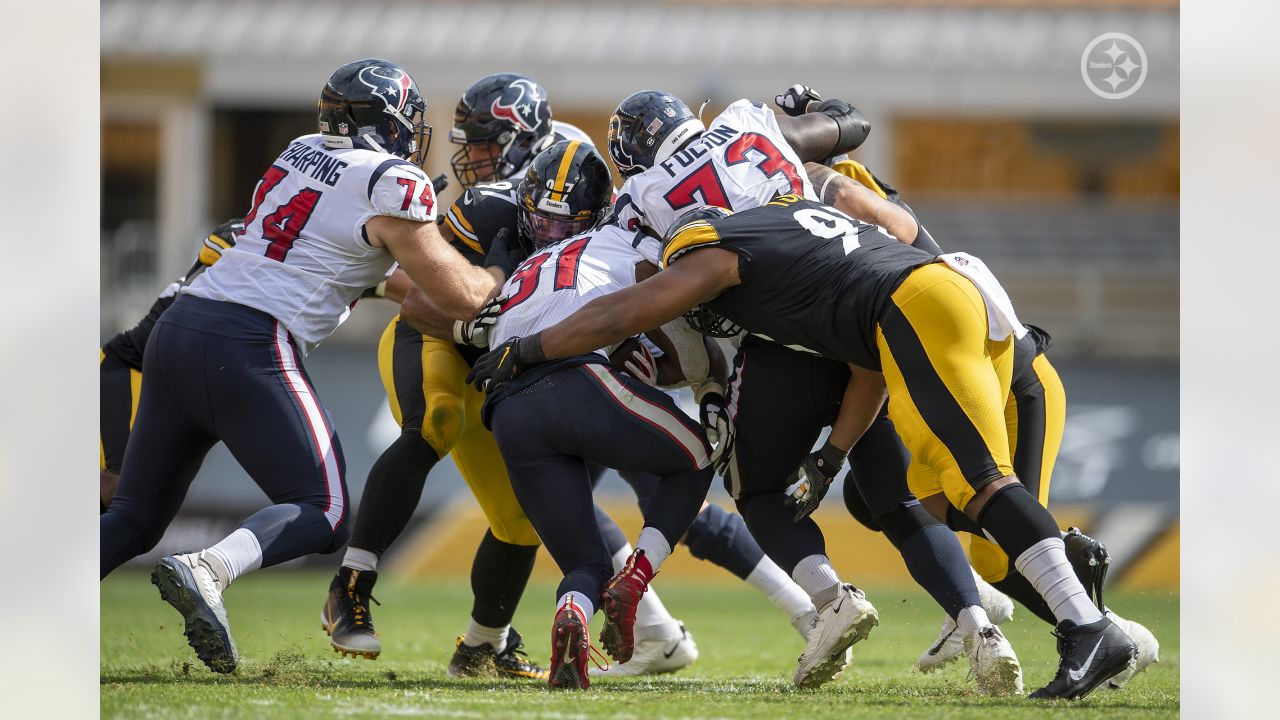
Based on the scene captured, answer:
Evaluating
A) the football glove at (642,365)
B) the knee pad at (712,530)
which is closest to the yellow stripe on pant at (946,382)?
the football glove at (642,365)

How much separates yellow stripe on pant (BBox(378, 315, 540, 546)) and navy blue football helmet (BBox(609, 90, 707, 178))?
0.84 m

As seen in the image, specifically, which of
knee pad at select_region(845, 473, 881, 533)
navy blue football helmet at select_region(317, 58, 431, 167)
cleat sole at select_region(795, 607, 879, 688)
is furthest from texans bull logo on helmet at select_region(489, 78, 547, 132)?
cleat sole at select_region(795, 607, 879, 688)

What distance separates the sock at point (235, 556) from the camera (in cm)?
366

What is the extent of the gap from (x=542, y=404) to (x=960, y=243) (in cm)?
1153

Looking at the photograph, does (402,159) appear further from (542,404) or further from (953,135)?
(953,135)

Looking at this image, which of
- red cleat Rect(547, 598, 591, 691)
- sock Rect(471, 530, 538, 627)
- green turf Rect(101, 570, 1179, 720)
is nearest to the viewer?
green turf Rect(101, 570, 1179, 720)

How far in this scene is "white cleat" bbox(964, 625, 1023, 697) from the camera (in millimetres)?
3670

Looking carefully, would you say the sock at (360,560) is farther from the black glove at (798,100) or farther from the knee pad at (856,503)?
the black glove at (798,100)

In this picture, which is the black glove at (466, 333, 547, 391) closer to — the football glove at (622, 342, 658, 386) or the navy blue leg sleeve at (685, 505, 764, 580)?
the football glove at (622, 342, 658, 386)

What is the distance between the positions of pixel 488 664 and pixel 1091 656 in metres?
1.92

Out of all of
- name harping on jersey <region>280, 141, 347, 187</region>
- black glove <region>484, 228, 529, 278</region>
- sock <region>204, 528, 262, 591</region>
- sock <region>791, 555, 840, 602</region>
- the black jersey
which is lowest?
sock <region>791, 555, 840, 602</region>
